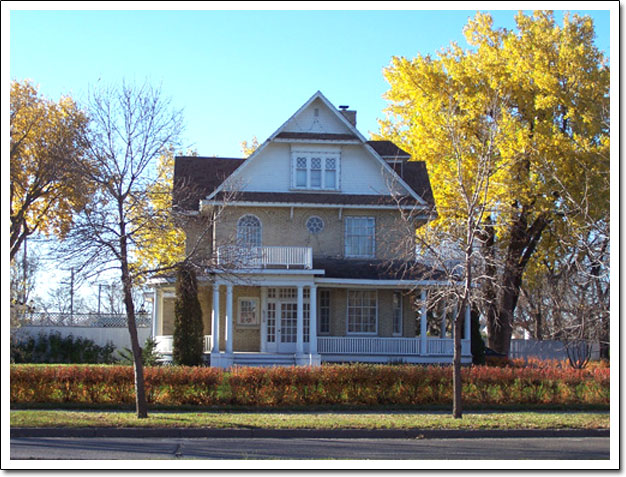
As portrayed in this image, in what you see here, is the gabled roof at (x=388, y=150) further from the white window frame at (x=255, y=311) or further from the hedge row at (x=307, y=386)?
the hedge row at (x=307, y=386)

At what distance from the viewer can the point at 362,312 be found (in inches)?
1212

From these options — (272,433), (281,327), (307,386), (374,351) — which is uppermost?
(281,327)

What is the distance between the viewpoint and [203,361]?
27.2 meters

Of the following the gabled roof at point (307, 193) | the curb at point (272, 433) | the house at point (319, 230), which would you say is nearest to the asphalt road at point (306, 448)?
the curb at point (272, 433)

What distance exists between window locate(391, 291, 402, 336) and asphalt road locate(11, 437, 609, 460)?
15255 millimetres

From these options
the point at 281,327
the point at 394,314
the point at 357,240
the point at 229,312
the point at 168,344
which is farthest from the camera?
the point at 394,314

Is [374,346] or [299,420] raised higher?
[374,346]

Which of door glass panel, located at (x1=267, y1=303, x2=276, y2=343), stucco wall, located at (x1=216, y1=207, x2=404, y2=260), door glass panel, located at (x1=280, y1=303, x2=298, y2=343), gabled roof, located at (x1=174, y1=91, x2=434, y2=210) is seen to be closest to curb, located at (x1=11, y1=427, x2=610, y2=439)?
gabled roof, located at (x1=174, y1=91, x2=434, y2=210)

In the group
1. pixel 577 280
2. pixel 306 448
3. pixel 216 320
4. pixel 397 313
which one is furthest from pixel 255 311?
pixel 306 448

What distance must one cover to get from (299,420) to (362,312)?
14.1 metres

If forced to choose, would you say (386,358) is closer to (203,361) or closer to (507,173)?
(203,361)

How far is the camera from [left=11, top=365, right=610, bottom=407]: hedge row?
19938mm

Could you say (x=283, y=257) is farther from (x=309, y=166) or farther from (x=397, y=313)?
(x=397, y=313)

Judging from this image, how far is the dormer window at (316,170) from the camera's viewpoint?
101ft
